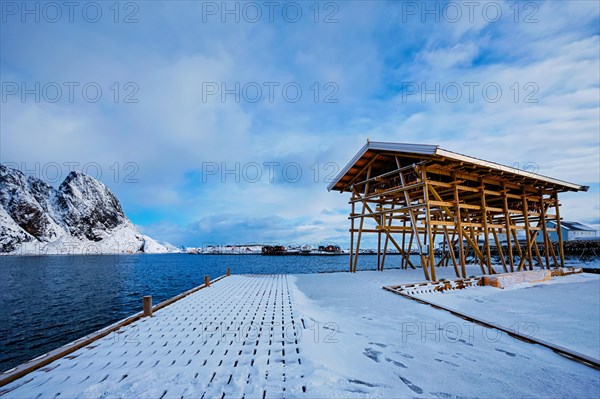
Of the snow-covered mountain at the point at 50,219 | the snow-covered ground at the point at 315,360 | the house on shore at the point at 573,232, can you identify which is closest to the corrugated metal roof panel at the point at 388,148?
the snow-covered ground at the point at 315,360

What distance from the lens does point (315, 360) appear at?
4312 mm

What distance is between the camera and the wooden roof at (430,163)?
43.2 ft

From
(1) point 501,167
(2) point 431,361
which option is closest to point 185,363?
(2) point 431,361

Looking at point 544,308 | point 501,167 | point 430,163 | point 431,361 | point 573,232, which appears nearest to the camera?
point 431,361

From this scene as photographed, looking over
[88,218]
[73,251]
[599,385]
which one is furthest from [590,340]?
[88,218]

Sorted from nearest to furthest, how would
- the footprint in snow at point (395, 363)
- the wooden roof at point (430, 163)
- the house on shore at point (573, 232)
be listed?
the footprint in snow at point (395, 363), the wooden roof at point (430, 163), the house on shore at point (573, 232)

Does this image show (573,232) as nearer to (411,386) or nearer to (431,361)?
(431,361)

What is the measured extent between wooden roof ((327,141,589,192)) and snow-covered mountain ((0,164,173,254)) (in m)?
191

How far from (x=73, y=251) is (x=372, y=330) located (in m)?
208

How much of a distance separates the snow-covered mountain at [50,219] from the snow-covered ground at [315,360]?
19405 centimetres

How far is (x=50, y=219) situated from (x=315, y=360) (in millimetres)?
224284

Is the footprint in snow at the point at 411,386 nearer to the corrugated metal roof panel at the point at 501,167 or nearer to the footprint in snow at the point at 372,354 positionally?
the footprint in snow at the point at 372,354

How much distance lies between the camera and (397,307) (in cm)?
825

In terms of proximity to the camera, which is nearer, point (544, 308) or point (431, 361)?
point (431, 361)
